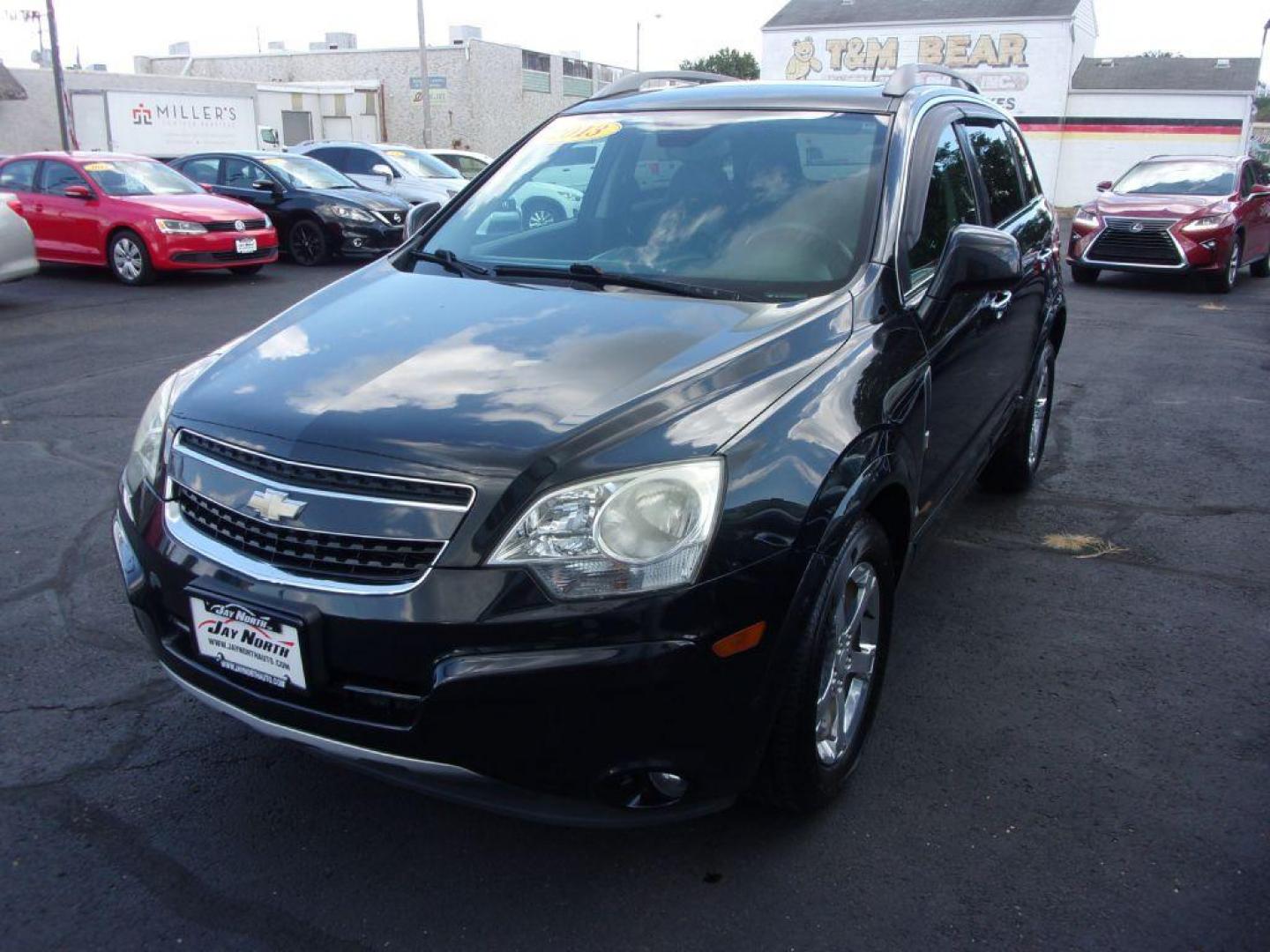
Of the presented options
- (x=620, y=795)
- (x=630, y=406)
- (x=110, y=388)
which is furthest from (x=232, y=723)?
(x=110, y=388)

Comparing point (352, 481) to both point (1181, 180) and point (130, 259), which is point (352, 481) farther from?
point (1181, 180)

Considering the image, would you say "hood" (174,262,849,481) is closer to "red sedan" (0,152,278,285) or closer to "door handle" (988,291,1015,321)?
"door handle" (988,291,1015,321)

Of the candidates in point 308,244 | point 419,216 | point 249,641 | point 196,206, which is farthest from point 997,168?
point 308,244

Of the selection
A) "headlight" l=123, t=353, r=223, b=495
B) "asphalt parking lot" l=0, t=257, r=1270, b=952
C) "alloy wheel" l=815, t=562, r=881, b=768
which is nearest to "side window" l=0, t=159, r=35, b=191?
"asphalt parking lot" l=0, t=257, r=1270, b=952

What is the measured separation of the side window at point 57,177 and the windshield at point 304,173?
2780 mm

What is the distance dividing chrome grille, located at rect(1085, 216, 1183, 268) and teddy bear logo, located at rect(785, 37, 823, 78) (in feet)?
121

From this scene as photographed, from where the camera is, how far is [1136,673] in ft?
12.5

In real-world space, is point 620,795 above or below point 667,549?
below

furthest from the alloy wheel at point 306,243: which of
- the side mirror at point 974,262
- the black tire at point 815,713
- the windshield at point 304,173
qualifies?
the black tire at point 815,713

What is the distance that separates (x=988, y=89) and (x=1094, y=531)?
44.0m

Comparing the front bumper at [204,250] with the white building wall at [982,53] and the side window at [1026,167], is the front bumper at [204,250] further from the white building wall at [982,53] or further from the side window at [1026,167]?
the white building wall at [982,53]

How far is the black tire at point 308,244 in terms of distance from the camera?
48.7 feet

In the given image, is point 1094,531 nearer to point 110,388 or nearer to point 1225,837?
point 1225,837

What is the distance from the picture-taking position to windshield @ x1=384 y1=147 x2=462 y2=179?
57.4 ft
